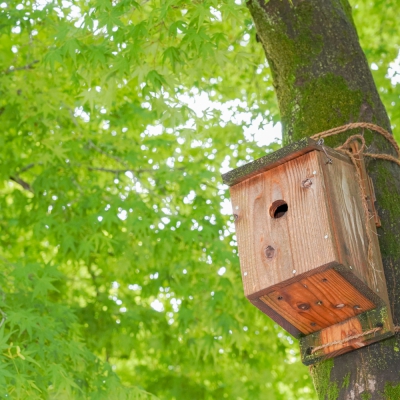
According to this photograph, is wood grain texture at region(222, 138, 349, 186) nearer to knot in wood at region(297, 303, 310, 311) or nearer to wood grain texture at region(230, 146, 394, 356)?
wood grain texture at region(230, 146, 394, 356)

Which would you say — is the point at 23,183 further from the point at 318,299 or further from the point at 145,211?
the point at 318,299

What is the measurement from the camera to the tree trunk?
93.4 inches

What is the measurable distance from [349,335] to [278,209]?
Result: 50 cm

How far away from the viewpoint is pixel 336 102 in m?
2.80

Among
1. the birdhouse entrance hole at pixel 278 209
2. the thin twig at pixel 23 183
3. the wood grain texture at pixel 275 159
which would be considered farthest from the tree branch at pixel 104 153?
the birdhouse entrance hole at pixel 278 209

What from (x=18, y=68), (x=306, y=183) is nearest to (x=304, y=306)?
(x=306, y=183)

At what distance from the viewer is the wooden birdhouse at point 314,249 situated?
234 cm

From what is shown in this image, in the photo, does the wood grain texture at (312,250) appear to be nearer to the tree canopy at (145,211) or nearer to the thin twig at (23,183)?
the tree canopy at (145,211)

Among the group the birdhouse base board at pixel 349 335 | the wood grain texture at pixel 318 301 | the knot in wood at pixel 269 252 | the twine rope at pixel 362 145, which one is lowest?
the birdhouse base board at pixel 349 335

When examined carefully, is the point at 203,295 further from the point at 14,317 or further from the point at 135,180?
the point at 14,317

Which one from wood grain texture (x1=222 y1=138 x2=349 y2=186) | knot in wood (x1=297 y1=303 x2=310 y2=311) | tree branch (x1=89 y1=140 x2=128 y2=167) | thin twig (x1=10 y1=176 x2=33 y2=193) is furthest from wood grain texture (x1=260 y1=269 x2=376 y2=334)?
thin twig (x1=10 y1=176 x2=33 y2=193)

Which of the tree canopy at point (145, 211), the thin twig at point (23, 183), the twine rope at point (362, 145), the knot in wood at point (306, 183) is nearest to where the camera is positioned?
the knot in wood at point (306, 183)

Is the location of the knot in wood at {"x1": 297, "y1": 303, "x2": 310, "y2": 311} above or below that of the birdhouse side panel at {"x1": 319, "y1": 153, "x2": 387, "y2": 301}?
below

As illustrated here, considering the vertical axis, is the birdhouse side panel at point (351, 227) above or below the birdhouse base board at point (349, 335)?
above
